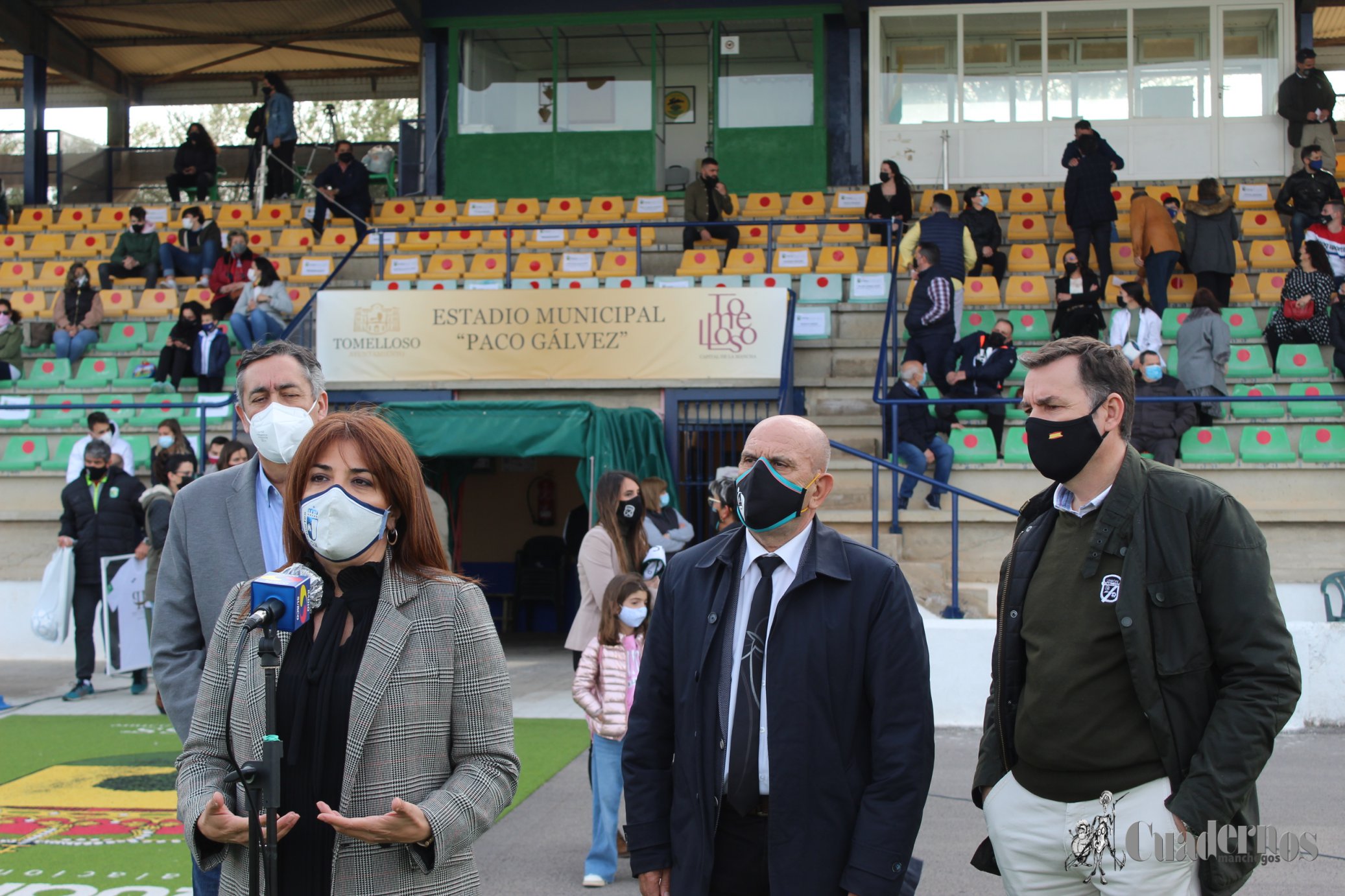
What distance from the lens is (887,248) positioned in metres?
14.7

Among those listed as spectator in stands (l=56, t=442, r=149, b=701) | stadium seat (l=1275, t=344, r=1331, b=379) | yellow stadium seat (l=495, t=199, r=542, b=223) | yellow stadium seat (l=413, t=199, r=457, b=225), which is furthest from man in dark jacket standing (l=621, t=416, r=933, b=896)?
yellow stadium seat (l=413, t=199, r=457, b=225)

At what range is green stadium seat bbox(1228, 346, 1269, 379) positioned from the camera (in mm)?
13062

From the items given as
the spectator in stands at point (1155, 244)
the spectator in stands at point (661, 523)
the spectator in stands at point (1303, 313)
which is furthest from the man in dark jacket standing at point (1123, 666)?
the spectator in stands at point (1155, 244)

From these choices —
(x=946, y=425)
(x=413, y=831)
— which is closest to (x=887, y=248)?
(x=946, y=425)

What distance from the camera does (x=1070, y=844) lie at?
311cm

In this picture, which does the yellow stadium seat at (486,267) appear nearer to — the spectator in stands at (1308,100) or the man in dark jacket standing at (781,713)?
the spectator in stands at (1308,100)

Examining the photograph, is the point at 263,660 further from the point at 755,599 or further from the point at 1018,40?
the point at 1018,40

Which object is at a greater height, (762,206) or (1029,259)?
(762,206)

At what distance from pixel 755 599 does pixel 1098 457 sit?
0.97 meters

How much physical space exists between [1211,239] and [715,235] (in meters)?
5.89

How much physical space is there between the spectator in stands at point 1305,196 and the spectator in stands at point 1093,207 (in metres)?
2.41

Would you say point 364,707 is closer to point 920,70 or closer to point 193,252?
point 193,252

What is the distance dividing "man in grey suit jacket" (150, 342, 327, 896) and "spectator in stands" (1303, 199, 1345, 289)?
1342 cm

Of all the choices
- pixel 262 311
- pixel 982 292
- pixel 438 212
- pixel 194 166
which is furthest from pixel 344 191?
pixel 982 292
